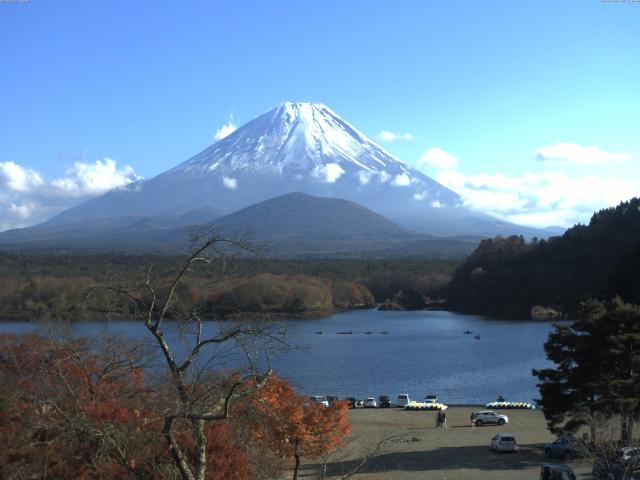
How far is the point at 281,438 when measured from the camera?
9.52 m

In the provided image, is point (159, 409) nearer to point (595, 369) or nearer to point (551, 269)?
point (595, 369)

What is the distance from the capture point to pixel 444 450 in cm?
1246

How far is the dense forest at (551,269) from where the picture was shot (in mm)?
42469

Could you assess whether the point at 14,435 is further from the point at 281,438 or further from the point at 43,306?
the point at 43,306

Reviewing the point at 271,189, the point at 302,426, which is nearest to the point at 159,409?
the point at 302,426

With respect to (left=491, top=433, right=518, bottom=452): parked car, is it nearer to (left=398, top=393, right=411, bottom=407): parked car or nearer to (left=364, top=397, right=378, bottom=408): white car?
(left=398, top=393, right=411, bottom=407): parked car

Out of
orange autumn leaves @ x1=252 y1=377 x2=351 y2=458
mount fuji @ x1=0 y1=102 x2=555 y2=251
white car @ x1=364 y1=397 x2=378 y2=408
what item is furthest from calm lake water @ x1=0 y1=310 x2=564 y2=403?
mount fuji @ x1=0 y1=102 x2=555 y2=251

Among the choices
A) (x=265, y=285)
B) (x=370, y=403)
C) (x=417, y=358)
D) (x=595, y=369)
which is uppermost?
(x=265, y=285)

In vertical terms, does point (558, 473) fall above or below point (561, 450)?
above

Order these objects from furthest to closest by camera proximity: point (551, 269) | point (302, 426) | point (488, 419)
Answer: point (551, 269)
point (488, 419)
point (302, 426)

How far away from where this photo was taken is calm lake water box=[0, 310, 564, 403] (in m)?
21.0

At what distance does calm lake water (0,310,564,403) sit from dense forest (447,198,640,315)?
13.4ft

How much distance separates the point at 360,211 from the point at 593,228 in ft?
304

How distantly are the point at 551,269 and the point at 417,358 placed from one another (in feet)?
67.2
